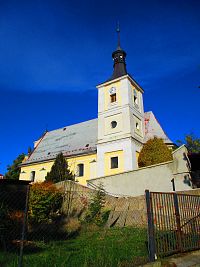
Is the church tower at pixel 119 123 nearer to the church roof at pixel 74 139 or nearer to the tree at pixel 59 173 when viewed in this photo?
the church roof at pixel 74 139

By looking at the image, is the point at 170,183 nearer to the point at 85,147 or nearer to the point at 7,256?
the point at 7,256

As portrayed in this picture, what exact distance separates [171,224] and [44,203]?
305 inches

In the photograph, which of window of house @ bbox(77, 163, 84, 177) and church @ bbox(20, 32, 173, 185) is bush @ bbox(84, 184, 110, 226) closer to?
church @ bbox(20, 32, 173, 185)

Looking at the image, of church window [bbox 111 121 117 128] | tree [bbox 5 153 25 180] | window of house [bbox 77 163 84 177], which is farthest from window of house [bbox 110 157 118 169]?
tree [bbox 5 153 25 180]

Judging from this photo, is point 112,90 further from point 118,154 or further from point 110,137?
point 118,154

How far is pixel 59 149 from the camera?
1324 inches

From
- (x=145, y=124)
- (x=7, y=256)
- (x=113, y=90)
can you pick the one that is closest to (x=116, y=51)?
(x=113, y=90)

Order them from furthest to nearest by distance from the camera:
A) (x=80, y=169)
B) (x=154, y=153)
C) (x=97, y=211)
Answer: (x=80, y=169)
(x=154, y=153)
(x=97, y=211)

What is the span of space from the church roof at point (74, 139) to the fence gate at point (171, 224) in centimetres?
2081

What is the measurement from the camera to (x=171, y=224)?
6715mm

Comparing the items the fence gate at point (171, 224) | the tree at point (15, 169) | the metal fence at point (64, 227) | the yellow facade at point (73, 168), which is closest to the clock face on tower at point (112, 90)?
the yellow facade at point (73, 168)

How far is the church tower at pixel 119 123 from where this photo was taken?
26202mm

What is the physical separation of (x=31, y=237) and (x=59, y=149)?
24052 millimetres

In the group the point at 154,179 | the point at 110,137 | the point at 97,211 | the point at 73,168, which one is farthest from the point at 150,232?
the point at 73,168
